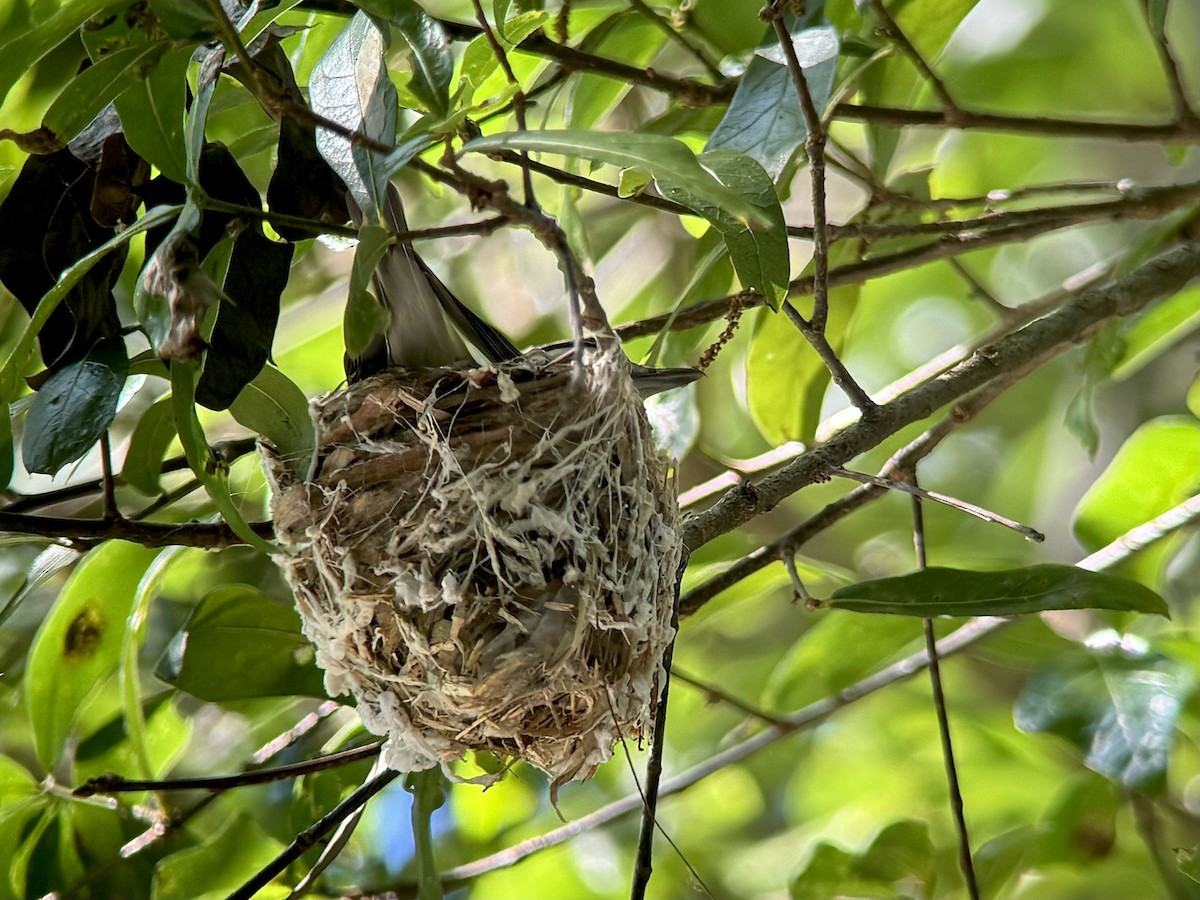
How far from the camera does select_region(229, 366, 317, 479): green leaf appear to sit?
139cm

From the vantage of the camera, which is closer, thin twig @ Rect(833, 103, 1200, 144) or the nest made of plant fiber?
the nest made of plant fiber

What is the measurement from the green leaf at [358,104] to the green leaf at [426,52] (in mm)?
41

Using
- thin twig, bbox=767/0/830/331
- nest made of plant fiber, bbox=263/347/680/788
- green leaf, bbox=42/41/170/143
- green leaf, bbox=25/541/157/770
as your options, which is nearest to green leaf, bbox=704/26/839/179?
thin twig, bbox=767/0/830/331

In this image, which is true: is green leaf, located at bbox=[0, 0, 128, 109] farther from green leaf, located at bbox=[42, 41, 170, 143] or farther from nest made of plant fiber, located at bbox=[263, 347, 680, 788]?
nest made of plant fiber, located at bbox=[263, 347, 680, 788]

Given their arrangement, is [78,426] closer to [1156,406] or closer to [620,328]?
[620,328]

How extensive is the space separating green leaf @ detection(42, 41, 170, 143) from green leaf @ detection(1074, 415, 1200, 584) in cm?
163

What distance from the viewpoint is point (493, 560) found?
127 centimetres

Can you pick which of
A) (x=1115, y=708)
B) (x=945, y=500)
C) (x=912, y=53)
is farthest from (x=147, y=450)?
(x=1115, y=708)

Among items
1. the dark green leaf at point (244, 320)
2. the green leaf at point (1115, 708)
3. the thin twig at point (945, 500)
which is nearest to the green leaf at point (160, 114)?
the dark green leaf at point (244, 320)

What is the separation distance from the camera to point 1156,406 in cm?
302

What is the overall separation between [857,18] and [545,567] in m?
0.95

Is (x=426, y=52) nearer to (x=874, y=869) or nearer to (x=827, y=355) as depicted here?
(x=827, y=355)

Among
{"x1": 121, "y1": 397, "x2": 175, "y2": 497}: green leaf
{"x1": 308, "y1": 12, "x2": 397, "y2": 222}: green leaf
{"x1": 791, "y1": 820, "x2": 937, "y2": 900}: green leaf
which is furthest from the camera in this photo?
{"x1": 791, "y1": 820, "x2": 937, "y2": 900}: green leaf

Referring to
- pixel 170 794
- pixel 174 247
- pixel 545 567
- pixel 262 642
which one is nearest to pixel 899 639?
pixel 545 567
